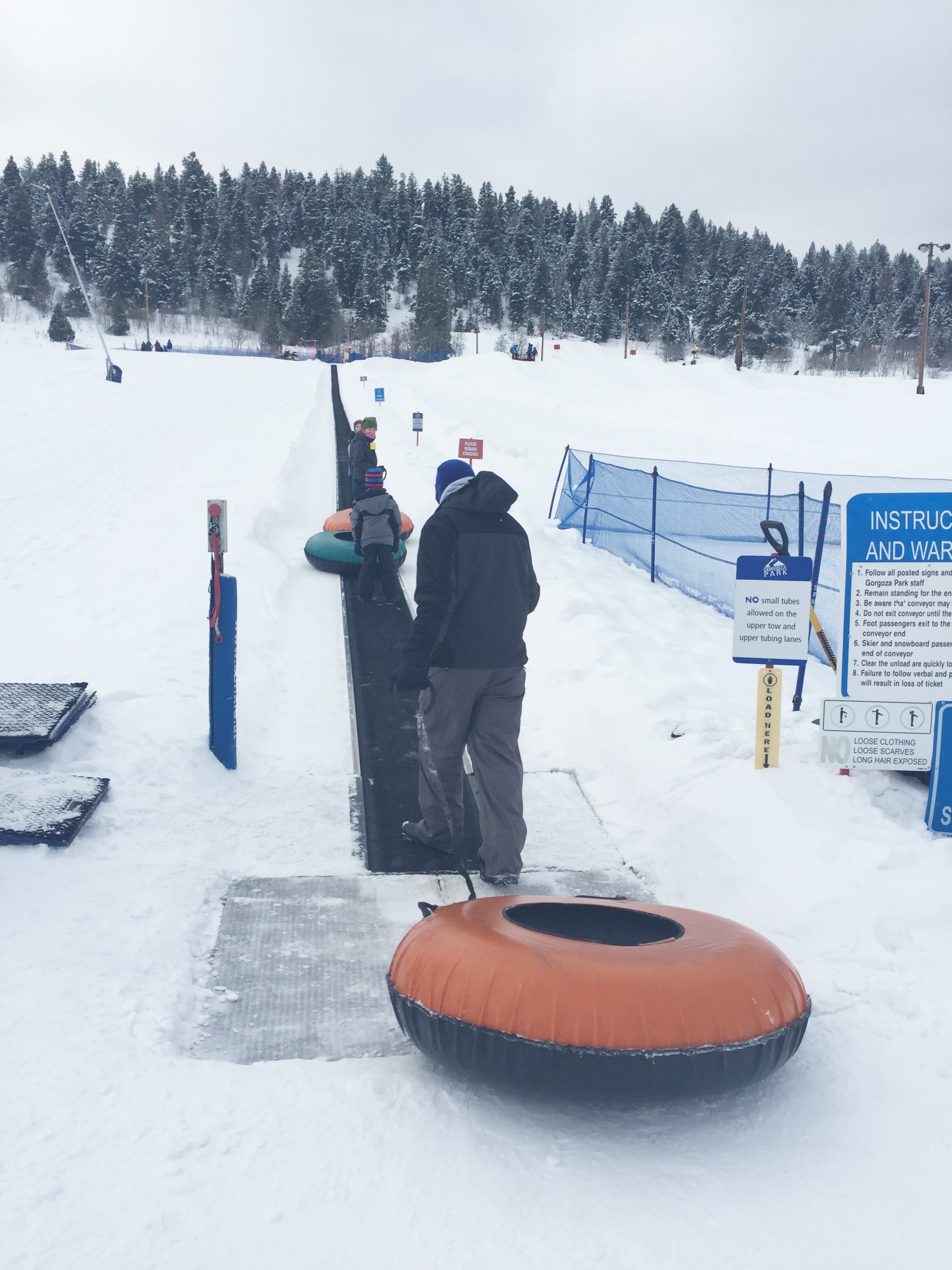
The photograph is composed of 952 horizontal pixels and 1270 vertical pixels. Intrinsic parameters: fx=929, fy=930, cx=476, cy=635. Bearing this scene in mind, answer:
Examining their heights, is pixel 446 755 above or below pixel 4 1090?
above

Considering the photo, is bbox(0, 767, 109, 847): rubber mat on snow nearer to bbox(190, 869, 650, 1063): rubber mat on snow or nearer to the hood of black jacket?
bbox(190, 869, 650, 1063): rubber mat on snow

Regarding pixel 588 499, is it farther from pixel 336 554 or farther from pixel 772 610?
pixel 772 610

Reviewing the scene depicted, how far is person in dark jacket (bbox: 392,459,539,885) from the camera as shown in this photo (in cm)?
428

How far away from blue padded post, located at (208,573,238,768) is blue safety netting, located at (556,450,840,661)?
7.62 meters

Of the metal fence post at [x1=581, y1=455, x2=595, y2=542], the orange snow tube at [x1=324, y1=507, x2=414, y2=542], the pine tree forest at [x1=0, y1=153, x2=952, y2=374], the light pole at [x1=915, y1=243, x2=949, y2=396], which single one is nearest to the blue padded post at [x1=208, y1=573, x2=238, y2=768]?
the orange snow tube at [x1=324, y1=507, x2=414, y2=542]

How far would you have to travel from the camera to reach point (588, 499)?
1391 centimetres

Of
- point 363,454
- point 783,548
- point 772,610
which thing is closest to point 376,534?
point 363,454

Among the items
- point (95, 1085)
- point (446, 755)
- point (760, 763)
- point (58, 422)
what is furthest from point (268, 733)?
point (58, 422)

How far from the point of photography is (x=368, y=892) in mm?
4410

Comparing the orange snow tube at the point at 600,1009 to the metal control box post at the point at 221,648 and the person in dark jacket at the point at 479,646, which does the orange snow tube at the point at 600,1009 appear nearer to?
the person in dark jacket at the point at 479,646

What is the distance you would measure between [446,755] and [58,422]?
915 inches

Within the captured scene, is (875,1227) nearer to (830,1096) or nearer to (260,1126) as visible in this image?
(830,1096)

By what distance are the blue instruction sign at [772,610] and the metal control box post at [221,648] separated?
9.33 ft

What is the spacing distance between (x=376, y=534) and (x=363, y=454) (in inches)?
124
